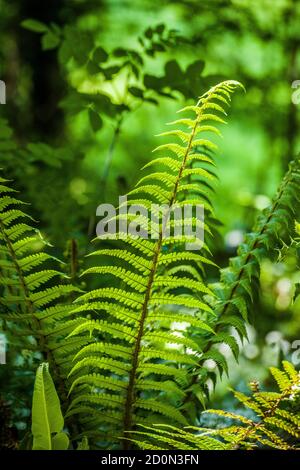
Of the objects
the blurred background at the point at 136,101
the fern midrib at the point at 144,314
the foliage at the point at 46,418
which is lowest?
the foliage at the point at 46,418

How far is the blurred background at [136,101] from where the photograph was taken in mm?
1943

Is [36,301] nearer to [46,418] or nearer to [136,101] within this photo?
[46,418]

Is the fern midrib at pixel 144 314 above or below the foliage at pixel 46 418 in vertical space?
above

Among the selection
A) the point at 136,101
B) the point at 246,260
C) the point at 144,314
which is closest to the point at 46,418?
the point at 144,314

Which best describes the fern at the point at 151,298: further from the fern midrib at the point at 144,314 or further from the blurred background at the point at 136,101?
the blurred background at the point at 136,101

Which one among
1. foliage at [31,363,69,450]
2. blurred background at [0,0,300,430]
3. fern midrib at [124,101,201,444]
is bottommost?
foliage at [31,363,69,450]

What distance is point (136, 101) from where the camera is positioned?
166 inches

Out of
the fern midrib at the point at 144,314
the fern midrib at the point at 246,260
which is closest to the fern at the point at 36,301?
the fern midrib at the point at 144,314

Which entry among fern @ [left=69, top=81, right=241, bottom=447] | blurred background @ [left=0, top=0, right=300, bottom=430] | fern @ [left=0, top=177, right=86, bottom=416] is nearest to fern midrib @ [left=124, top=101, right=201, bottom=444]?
fern @ [left=69, top=81, right=241, bottom=447]

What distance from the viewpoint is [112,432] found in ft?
3.93

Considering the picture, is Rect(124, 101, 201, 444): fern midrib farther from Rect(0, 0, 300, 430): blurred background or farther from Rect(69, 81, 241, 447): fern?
Rect(0, 0, 300, 430): blurred background

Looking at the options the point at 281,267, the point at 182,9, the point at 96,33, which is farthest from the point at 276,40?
the point at 281,267

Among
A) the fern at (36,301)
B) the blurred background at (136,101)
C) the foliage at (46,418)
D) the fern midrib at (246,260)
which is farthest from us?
the blurred background at (136,101)

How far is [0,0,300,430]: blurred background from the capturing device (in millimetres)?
1943
